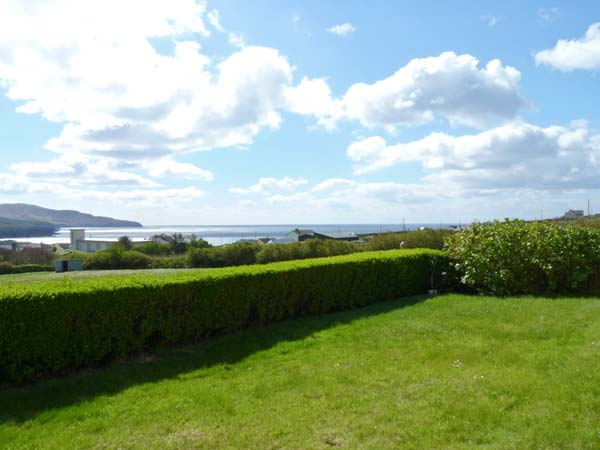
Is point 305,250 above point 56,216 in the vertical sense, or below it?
below

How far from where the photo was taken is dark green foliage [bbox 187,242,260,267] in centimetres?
2647

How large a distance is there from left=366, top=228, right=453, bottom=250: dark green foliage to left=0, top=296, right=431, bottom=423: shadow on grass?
11.7m

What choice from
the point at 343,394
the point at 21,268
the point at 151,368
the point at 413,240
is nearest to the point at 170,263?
the point at 21,268

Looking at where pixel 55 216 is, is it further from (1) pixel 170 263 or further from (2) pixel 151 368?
(2) pixel 151 368

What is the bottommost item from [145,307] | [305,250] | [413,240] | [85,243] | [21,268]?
[21,268]

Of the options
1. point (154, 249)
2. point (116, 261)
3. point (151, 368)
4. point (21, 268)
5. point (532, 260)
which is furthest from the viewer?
point (154, 249)

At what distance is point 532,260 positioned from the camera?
34.7 ft

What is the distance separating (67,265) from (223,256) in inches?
334

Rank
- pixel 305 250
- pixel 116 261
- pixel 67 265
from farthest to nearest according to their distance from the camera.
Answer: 1. pixel 116 261
2. pixel 67 265
3. pixel 305 250

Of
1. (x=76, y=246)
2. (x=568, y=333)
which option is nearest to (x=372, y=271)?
(x=568, y=333)

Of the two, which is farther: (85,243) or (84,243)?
(84,243)

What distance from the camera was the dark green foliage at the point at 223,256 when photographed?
26469 mm

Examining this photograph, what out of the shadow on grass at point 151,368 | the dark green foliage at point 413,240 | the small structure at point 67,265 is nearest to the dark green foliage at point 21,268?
the small structure at point 67,265

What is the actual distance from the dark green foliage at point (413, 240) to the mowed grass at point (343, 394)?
12.2m
